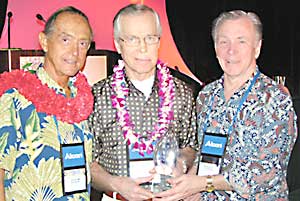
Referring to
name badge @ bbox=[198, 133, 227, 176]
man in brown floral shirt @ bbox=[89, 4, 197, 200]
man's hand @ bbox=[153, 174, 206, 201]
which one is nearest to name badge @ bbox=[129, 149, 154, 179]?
man in brown floral shirt @ bbox=[89, 4, 197, 200]

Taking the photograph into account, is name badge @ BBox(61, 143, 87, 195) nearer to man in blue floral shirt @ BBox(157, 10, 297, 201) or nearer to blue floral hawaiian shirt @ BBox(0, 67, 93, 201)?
blue floral hawaiian shirt @ BBox(0, 67, 93, 201)

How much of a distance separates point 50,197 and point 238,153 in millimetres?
877

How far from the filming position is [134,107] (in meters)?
2.43

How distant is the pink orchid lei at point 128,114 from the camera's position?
2.36 meters

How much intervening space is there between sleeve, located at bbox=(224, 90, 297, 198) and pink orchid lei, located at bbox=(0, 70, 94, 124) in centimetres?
A: 72

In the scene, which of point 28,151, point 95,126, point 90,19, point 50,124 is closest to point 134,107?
point 95,126

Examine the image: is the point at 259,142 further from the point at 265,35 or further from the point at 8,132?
the point at 265,35

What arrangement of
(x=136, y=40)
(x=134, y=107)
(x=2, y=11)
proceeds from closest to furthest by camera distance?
(x=136, y=40) < (x=134, y=107) < (x=2, y=11)

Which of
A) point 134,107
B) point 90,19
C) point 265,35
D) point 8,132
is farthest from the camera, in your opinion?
point 265,35

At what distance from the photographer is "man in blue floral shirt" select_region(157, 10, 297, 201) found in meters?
2.33

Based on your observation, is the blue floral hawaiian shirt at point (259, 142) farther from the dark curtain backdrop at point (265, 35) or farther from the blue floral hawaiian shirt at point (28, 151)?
the dark curtain backdrop at point (265, 35)

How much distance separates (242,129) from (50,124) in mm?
882

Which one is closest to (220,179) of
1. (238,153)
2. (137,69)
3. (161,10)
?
(238,153)

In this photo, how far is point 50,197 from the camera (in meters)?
2.19
